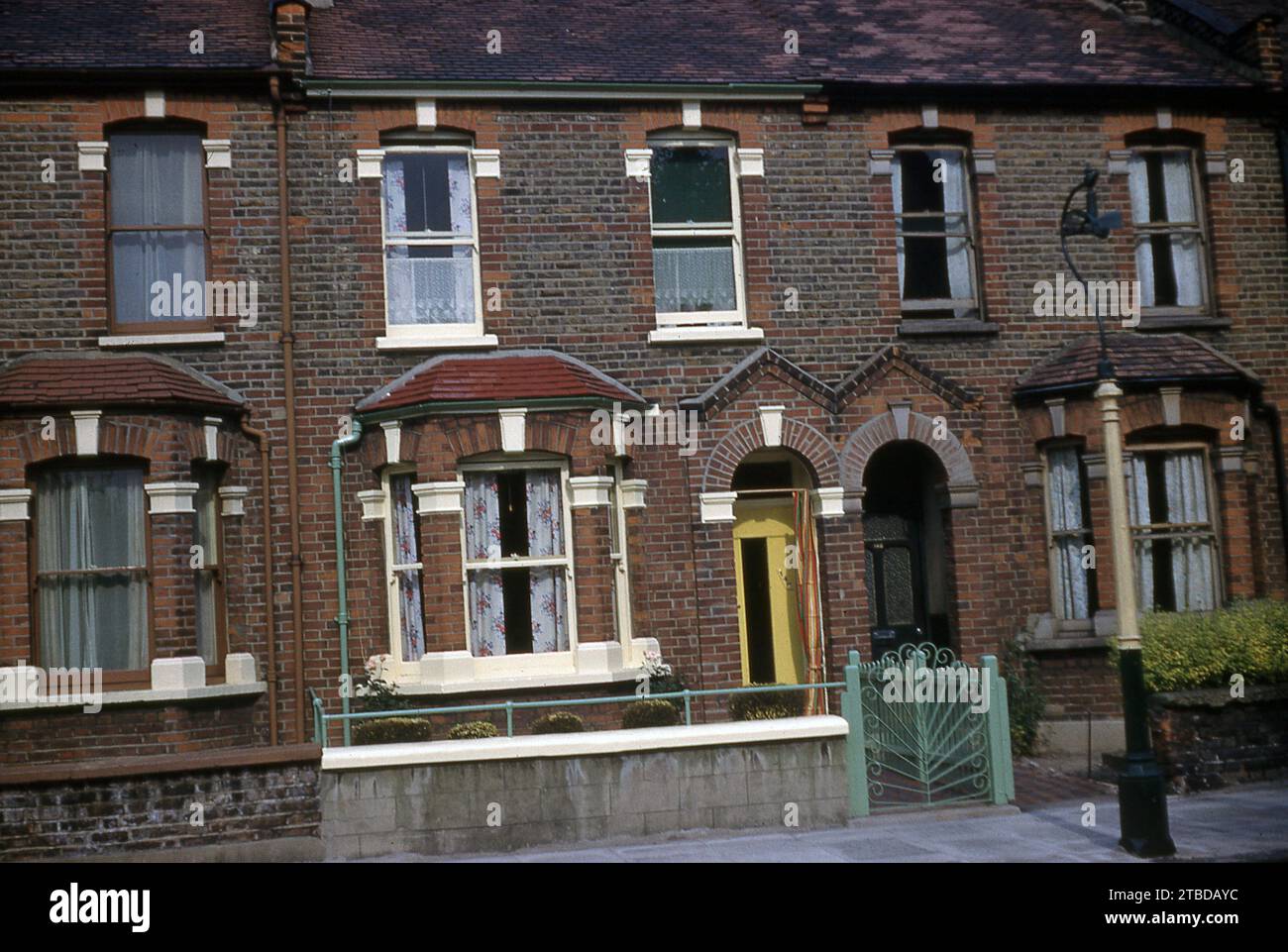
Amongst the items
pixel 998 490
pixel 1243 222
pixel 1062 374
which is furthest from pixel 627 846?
pixel 1243 222

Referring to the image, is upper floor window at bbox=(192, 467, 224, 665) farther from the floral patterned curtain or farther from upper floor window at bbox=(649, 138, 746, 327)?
upper floor window at bbox=(649, 138, 746, 327)

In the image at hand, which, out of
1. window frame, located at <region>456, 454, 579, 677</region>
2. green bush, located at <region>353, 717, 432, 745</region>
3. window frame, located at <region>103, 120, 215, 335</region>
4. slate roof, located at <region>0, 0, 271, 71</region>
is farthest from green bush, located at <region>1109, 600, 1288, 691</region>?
slate roof, located at <region>0, 0, 271, 71</region>

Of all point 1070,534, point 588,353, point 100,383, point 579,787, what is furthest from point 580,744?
point 1070,534

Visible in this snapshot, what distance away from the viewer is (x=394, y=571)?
14211 mm

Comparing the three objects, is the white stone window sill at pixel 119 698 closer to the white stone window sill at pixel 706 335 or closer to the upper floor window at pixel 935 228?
the white stone window sill at pixel 706 335

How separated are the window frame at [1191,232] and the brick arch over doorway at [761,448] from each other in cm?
452

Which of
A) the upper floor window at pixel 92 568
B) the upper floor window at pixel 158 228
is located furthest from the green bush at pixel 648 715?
the upper floor window at pixel 158 228

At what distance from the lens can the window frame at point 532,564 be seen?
13961 millimetres

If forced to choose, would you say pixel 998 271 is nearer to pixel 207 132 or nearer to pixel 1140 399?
pixel 1140 399

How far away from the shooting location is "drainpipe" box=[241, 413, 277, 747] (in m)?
13.8

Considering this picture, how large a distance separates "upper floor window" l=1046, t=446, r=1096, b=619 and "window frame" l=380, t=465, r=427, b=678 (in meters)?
7.29

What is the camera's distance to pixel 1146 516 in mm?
15469

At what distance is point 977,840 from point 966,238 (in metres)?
7.90

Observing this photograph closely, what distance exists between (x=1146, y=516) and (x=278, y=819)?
33.7 feet
